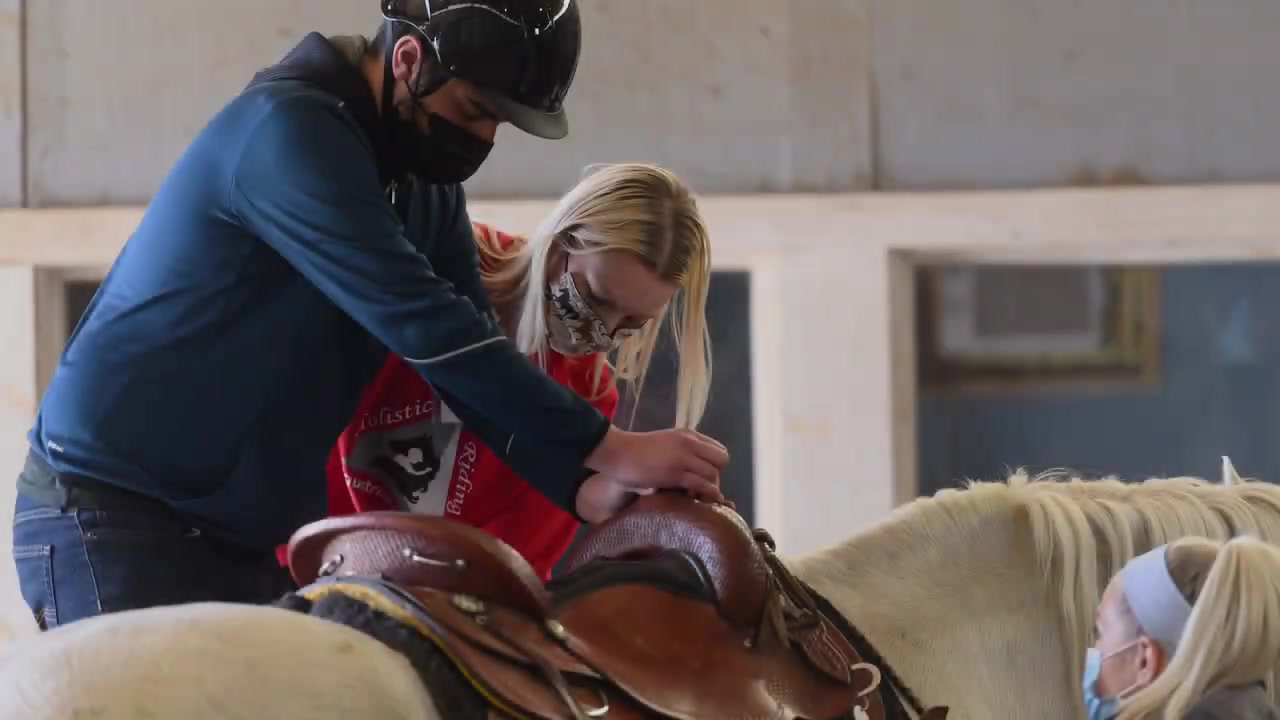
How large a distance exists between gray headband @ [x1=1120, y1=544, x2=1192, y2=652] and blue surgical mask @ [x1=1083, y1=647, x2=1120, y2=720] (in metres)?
0.07

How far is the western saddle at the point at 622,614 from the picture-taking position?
3.51ft

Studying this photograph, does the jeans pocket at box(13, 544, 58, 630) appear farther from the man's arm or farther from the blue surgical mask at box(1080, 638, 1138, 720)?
the blue surgical mask at box(1080, 638, 1138, 720)

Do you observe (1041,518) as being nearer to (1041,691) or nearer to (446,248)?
(1041,691)

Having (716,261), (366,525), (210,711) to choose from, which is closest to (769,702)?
(366,525)

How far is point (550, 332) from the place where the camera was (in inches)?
71.8

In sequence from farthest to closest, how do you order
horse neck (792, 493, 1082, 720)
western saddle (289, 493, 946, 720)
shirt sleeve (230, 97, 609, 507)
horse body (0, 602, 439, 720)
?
horse neck (792, 493, 1082, 720)
shirt sleeve (230, 97, 609, 507)
western saddle (289, 493, 946, 720)
horse body (0, 602, 439, 720)

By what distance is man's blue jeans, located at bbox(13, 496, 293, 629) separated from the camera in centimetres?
136

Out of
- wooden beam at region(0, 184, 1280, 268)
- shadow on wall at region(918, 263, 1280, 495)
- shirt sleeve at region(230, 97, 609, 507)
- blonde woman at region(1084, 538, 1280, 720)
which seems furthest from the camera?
shadow on wall at region(918, 263, 1280, 495)

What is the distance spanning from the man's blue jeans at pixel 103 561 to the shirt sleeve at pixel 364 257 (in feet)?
1.05

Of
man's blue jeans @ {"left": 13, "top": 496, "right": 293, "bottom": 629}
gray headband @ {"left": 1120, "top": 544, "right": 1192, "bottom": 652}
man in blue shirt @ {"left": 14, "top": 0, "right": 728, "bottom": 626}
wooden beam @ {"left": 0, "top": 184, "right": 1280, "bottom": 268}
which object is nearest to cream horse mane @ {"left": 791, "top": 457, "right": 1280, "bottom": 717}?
gray headband @ {"left": 1120, "top": 544, "right": 1192, "bottom": 652}

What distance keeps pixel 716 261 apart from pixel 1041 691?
1.72m

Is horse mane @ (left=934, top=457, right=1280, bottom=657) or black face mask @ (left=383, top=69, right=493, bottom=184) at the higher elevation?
black face mask @ (left=383, top=69, right=493, bottom=184)

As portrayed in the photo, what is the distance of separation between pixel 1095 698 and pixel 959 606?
164 mm

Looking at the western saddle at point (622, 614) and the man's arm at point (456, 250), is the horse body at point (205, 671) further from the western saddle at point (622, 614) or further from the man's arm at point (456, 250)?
the man's arm at point (456, 250)
